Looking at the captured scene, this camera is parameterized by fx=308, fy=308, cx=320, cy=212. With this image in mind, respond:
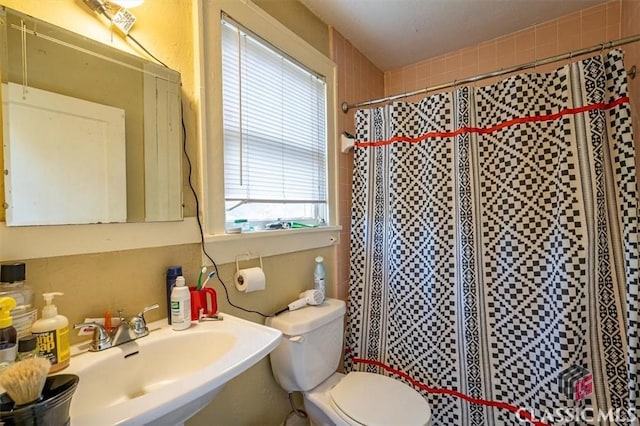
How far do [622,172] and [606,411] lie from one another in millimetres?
979

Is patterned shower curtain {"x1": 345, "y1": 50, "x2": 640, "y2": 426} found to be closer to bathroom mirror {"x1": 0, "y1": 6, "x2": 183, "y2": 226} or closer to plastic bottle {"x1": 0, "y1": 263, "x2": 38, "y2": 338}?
bathroom mirror {"x1": 0, "y1": 6, "x2": 183, "y2": 226}

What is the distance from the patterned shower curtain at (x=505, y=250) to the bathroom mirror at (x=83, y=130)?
3.74ft

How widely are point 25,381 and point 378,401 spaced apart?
118 cm

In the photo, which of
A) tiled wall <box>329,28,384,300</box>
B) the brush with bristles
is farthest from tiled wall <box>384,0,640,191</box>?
the brush with bristles

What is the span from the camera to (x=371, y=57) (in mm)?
2117

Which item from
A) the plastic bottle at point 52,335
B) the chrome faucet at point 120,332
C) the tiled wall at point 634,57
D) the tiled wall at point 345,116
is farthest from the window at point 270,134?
the tiled wall at point 634,57

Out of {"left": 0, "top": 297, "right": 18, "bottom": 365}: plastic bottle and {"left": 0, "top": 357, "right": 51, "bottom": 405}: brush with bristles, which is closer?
{"left": 0, "top": 357, "right": 51, "bottom": 405}: brush with bristles

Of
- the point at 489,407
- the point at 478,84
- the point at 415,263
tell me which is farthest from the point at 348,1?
the point at 489,407

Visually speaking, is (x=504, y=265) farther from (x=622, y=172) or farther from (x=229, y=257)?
(x=229, y=257)

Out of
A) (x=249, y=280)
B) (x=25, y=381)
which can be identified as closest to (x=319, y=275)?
(x=249, y=280)

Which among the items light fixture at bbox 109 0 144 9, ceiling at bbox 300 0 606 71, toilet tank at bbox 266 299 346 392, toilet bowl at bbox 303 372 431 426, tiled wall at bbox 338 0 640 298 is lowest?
toilet bowl at bbox 303 372 431 426

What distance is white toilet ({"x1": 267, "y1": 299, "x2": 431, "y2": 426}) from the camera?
1202 millimetres

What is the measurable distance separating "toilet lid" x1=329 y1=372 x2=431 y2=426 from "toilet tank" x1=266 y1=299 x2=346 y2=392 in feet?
0.37

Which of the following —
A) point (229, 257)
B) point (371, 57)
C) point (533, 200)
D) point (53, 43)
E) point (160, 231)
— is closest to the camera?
point (53, 43)
